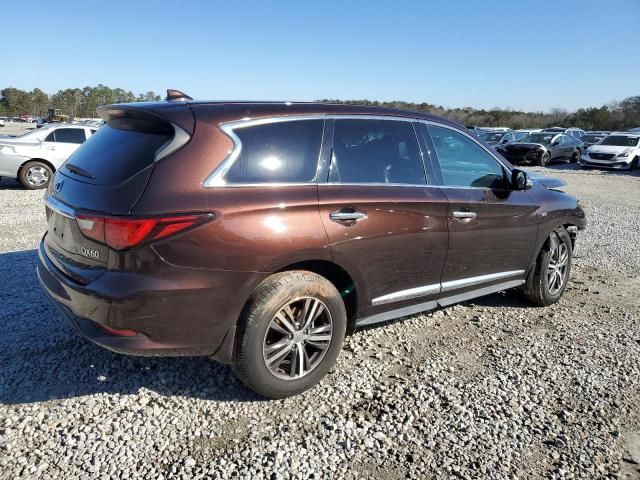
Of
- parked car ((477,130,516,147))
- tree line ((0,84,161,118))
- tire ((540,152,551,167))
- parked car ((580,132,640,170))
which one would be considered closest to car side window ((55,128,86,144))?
tire ((540,152,551,167))

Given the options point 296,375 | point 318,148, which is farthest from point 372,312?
point 318,148

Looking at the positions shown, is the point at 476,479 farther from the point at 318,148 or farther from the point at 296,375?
the point at 318,148

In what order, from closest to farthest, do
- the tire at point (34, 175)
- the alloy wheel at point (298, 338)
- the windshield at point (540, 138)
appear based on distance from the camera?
the alloy wheel at point (298, 338) → the tire at point (34, 175) → the windshield at point (540, 138)

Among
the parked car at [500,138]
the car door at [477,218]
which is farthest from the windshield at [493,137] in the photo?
the car door at [477,218]

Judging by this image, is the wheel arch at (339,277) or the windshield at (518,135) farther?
the windshield at (518,135)

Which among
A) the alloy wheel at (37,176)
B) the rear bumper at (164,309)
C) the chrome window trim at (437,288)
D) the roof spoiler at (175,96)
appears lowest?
the alloy wheel at (37,176)

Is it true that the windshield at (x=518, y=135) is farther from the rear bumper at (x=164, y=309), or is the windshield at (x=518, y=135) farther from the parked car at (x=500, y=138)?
the rear bumper at (x=164, y=309)

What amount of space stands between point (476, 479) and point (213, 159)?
216cm

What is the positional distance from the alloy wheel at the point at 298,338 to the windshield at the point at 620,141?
2493cm

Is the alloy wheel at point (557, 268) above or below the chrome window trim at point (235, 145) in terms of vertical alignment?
below

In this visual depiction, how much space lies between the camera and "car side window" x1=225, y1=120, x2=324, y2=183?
288 cm

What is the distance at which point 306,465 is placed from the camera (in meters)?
2.52

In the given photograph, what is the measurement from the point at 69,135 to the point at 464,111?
68383 millimetres

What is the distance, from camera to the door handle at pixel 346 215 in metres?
3.08
